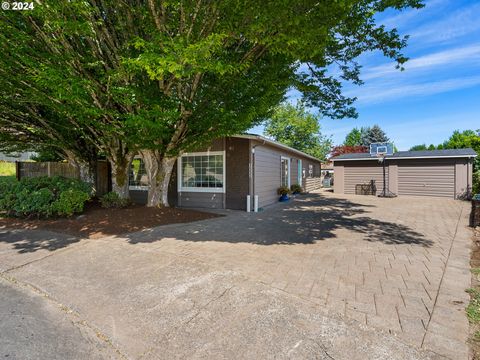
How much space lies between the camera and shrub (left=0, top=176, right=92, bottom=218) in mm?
7129

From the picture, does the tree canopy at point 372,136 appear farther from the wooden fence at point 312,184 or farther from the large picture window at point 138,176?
the large picture window at point 138,176

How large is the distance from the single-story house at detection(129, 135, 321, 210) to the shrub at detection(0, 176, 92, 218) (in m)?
3.75

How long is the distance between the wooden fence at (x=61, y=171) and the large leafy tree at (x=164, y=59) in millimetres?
3692

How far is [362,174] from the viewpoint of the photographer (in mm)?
17156

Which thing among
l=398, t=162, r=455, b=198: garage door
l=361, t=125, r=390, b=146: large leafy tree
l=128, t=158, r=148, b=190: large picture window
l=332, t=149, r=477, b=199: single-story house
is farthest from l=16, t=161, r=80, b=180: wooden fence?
l=361, t=125, r=390, b=146: large leafy tree

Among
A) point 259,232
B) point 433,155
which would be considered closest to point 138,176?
point 259,232

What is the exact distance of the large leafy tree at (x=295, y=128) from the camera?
31188 millimetres

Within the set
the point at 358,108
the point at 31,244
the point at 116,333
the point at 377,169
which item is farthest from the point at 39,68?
the point at 377,169

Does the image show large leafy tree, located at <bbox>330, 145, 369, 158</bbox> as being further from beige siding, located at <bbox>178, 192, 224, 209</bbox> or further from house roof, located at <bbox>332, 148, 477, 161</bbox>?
beige siding, located at <bbox>178, 192, 224, 209</bbox>

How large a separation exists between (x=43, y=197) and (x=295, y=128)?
28.5 metres

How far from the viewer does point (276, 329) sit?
2.51m

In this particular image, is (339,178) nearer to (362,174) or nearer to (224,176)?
(362,174)

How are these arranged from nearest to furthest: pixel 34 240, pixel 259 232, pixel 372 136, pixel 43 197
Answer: pixel 34 240
pixel 259 232
pixel 43 197
pixel 372 136

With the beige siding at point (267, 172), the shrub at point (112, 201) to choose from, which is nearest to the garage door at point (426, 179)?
the beige siding at point (267, 172)
